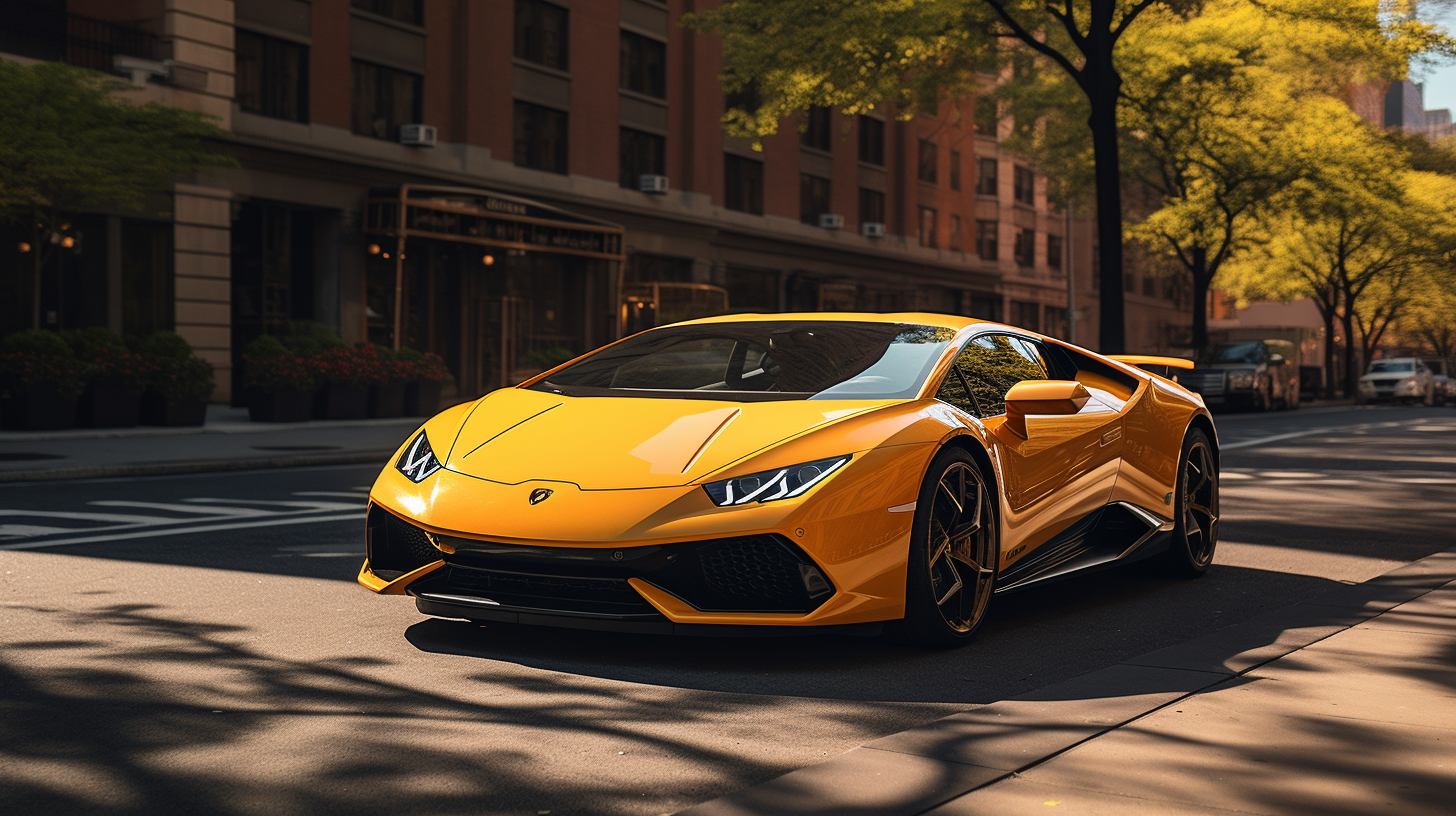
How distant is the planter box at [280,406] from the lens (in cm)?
2289

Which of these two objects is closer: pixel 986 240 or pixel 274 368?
pixel 274 368

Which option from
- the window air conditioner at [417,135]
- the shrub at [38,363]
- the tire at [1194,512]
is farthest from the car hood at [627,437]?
the window air conditioner at [417,135]

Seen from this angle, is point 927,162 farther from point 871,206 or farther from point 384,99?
point 384,99

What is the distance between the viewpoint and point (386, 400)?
24.8 m

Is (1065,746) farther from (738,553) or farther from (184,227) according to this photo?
(184,227)

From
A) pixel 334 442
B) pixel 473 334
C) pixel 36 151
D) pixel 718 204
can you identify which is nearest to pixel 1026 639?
pixel 334 442

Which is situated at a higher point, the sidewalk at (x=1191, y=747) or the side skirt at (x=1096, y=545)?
the side skirt at (x=1096, y=545)

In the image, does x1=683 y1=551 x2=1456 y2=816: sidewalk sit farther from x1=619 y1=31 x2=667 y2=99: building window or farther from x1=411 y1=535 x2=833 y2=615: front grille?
x1=619 y1=31 x2=667 y2=99: building window

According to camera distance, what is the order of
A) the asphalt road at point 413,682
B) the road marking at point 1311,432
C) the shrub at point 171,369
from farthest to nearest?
the shrub at point 171,369 < the road marking at point 1311,432 < the asphalt road at point 413,682

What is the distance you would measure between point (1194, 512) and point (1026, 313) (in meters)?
56.8

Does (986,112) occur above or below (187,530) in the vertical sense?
above

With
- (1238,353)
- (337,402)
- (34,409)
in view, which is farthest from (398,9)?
(1238,353)

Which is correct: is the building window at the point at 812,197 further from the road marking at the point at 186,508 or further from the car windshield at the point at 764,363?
the car windshield at the point at 764,363

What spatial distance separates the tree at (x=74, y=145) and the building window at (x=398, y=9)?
758 cm
